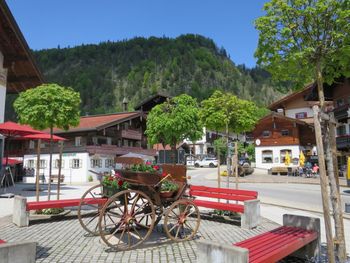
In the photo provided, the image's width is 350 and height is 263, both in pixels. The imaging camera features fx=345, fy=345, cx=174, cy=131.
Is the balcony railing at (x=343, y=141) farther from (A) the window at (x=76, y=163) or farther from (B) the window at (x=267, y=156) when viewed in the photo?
(A) the window at (x=76, y=163)

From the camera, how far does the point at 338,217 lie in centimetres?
508

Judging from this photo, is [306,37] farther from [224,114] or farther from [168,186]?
[224,114]

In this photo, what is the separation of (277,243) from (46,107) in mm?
8431

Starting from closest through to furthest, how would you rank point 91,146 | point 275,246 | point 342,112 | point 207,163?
point 275,246 → point 342,112 → point 91,146 → point 207,163

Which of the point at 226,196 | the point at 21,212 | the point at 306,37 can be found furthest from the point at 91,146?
the point at 306,37

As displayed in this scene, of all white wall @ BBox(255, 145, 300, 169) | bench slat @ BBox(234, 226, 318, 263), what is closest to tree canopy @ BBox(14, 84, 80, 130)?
bench slat @ BBox(234, 226, 318, 263)

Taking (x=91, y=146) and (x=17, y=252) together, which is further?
(x=91, y=146)

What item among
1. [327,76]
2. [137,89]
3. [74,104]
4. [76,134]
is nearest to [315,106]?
[327,76]

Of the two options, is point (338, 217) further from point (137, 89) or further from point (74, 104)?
point (137, 89)

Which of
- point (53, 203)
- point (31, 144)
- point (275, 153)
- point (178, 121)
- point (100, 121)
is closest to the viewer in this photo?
point (53, 203)

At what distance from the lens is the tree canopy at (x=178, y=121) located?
18.9 m

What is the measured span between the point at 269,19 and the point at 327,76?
4.96 feet

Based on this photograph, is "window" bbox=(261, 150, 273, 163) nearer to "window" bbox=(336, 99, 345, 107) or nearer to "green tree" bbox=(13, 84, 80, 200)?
"window" bbox=(336, 99, 345, 107)

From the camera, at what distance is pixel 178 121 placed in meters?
18.9
